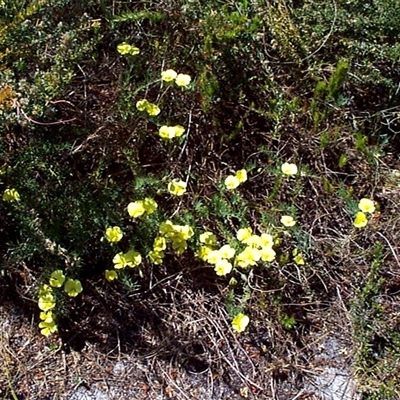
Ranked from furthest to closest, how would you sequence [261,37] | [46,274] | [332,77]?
[261,37] < [332,77] < [46,274]

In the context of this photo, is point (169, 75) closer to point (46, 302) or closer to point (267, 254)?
point (267, 254)

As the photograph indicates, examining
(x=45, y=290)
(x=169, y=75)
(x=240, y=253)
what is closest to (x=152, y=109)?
(x=169, y=75)

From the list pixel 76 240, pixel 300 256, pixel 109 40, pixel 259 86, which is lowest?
pixel 300 256

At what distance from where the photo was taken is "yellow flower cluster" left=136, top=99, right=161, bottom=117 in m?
2.18

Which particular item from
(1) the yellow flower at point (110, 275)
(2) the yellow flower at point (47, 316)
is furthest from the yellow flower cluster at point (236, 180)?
(2) the yellow flower at point (47, 316)

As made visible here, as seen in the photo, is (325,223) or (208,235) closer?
(208,235)

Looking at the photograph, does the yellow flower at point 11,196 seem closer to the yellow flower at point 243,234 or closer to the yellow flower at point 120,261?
the yellow flower at point 120,261

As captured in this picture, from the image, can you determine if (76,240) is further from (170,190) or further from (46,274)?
(170,190)

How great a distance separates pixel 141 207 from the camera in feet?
6.89

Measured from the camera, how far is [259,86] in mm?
2383

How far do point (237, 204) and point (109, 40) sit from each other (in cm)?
74

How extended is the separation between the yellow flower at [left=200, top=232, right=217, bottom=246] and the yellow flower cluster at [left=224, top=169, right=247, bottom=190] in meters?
0.18

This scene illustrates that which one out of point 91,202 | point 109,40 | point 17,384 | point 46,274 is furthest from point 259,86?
point 17,384

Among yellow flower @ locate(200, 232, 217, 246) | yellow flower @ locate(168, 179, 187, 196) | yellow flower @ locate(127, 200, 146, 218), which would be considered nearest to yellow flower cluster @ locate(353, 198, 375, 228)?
yellow flower @ locate(200, 232, 217, 246)
